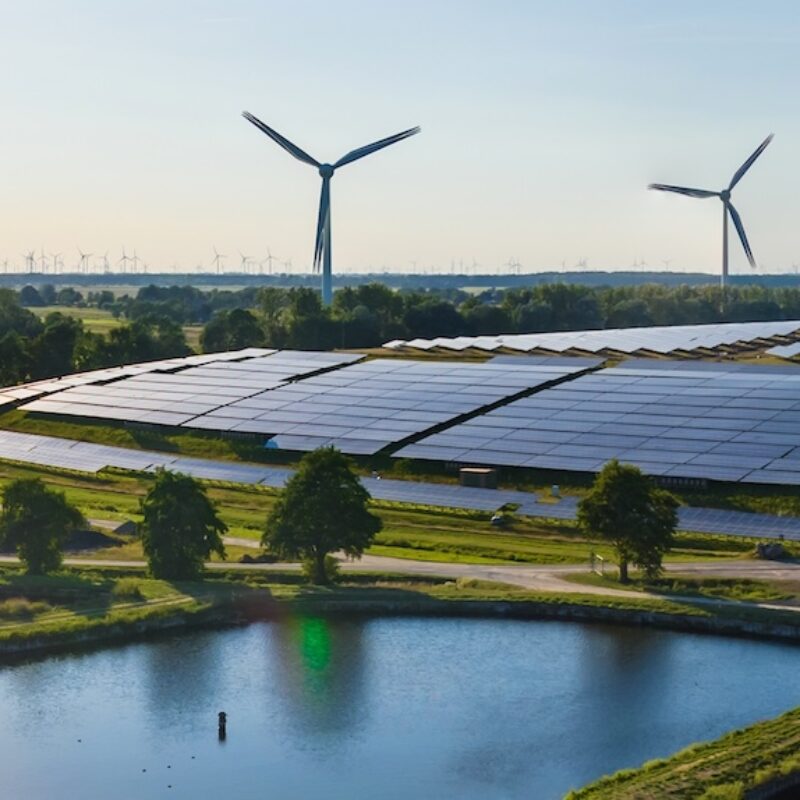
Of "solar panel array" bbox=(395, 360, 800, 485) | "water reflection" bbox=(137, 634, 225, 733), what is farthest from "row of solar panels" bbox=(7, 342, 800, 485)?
"water reflection" bbox=(137, 634, 225, 733)

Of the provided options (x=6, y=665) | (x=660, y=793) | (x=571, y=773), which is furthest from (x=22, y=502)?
(x=660, y=793)

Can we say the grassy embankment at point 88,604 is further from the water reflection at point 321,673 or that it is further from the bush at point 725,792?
the bush at point 725,792

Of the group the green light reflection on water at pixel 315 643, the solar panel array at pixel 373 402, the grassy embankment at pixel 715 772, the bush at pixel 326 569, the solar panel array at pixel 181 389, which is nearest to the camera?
the grassy embankment at pixel 715 772

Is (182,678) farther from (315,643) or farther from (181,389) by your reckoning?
(181,389)

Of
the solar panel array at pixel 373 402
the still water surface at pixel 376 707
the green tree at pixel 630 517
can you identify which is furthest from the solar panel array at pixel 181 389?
the still water surface at pixel 376 707

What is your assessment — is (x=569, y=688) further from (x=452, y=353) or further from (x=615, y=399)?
(x=452, y=353)

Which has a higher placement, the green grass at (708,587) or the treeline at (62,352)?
the treeline at (62,352)
